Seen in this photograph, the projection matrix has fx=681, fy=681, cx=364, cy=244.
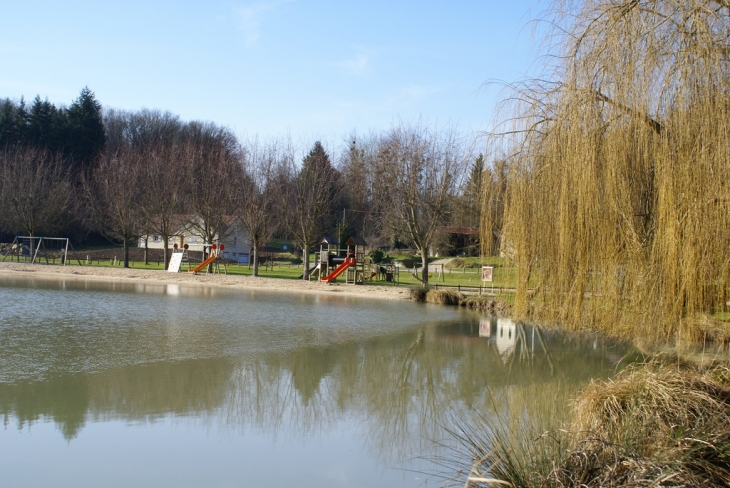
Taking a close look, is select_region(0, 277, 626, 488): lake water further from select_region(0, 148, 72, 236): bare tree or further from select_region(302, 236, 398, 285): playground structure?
select_region(0, 148, 72, 236): bare tree

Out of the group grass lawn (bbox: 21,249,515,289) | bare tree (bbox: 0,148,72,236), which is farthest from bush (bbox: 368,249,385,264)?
bare tree (bbox: 0,148,72,236)

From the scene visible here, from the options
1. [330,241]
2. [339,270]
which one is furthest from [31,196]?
[339,270]

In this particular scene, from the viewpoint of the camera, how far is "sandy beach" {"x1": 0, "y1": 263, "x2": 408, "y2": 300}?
3084cm

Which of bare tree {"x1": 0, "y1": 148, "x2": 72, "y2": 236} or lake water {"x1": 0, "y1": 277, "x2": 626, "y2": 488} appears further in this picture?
bare tree {"x1": 0, "y1": 148, "x2": 72, "y2": 236}

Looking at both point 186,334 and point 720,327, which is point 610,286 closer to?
point 720,327

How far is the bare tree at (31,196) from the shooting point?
44.4 m

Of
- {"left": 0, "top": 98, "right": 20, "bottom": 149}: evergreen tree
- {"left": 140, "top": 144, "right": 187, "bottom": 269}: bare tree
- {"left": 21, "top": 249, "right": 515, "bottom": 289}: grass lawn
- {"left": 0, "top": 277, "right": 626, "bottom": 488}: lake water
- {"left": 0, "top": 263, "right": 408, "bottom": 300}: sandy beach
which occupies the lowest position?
{"left": 0, "top": 277, "right": 626, "bottom": 488}: lake water

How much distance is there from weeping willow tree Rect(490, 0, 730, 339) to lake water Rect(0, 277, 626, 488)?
1.96m

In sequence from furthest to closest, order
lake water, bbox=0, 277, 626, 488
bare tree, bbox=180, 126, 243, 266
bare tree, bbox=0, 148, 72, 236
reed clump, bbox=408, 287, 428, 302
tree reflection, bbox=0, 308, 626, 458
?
1. bare tree, bbox=0, 148, 72, 236
2. bare tree, bbox=180, 126, 243, 266
3. reed clump, bbox=408, 287, 428, 302
4. tree reflection, bbox=0, 308, 626, 458
5. lake water, bbox=0, 277, 626, 488

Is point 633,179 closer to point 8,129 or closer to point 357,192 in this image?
point 357,192

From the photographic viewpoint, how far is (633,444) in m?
5.77

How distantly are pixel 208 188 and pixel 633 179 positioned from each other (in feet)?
114

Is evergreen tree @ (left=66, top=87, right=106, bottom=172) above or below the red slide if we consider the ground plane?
above

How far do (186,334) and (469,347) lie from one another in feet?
22.3
